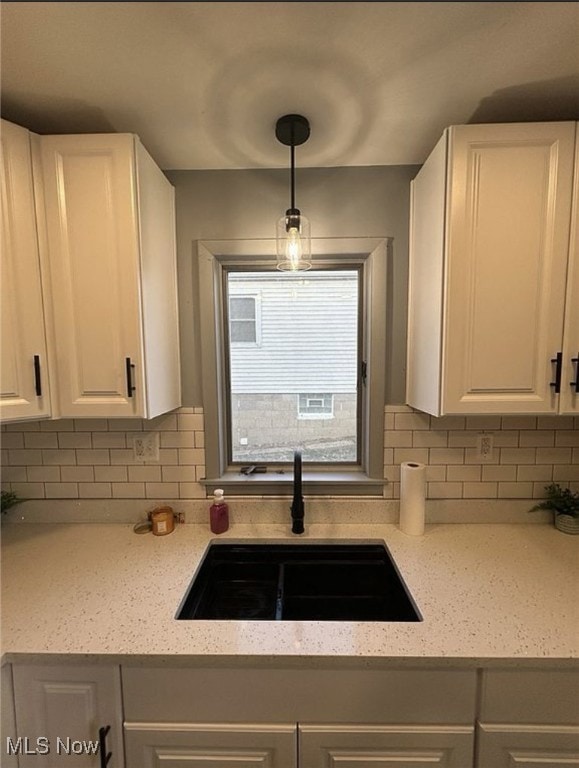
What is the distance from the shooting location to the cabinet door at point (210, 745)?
848 millimetres

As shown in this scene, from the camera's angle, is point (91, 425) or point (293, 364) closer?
point (91, 425)

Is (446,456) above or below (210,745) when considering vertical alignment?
above

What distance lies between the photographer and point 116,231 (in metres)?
1.09

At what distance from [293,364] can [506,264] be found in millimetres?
876

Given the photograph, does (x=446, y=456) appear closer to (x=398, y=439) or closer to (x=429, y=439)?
(x=429, y=439)

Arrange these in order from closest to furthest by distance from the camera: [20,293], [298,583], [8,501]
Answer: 1. [20,293]
2. [298,583]
3. [8,501]

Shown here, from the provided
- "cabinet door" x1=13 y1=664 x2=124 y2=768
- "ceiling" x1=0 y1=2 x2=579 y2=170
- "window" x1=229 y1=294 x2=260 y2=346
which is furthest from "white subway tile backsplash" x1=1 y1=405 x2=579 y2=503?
"ceiling" x1=0 y1=2 x2=579 y2=170

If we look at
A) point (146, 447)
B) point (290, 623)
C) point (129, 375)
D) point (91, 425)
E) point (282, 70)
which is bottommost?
point (290, 623)

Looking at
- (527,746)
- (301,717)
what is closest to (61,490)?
(301,717)

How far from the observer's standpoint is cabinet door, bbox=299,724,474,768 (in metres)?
0.84

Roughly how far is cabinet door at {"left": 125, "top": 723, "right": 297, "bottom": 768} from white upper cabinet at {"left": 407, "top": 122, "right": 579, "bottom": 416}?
1.03 m

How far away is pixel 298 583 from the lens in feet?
4.23

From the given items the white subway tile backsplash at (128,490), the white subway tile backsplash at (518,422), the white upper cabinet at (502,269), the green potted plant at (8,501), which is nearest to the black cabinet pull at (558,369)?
the white upper cabinet at (502,269)

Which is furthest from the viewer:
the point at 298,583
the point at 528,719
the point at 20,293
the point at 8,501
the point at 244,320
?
the point at 244,320
